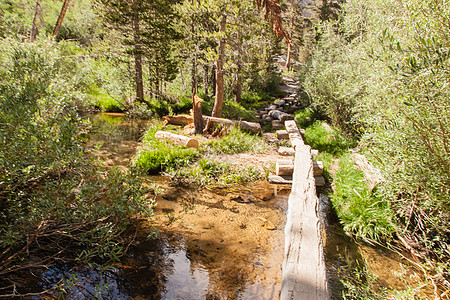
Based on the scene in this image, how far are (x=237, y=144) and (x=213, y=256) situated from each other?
5153mm

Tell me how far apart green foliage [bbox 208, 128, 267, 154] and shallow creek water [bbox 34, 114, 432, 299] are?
2568 mm

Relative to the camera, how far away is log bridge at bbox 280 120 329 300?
2.58m

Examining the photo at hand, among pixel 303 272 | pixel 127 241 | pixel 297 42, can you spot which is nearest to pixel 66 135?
pixel 127 241

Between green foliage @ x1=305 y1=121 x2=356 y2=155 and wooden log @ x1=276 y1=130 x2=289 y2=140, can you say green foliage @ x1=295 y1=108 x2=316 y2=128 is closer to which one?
green foliage @ x1=305 y1=121 x2=356 y2=155

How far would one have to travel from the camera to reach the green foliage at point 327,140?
8445 millimetres

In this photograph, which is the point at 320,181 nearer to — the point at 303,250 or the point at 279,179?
the point at 279,179

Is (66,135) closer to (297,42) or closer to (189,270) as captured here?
(189,270)

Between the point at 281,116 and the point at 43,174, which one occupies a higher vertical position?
the point at 43,174

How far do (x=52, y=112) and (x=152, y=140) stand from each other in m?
5.41

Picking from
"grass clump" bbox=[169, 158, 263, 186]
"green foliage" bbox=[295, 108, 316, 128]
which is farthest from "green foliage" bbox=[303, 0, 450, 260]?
"green foliage" bbox=[295, 108, 316, 128]

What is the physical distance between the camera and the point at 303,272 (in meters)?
2.83

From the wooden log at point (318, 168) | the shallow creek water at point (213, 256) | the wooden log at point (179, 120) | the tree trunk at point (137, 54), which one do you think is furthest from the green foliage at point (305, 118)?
the tree trunk at point (137, 54)

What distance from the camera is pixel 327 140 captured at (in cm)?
907

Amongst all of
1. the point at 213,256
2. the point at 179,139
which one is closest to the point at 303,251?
the point at 213,256
